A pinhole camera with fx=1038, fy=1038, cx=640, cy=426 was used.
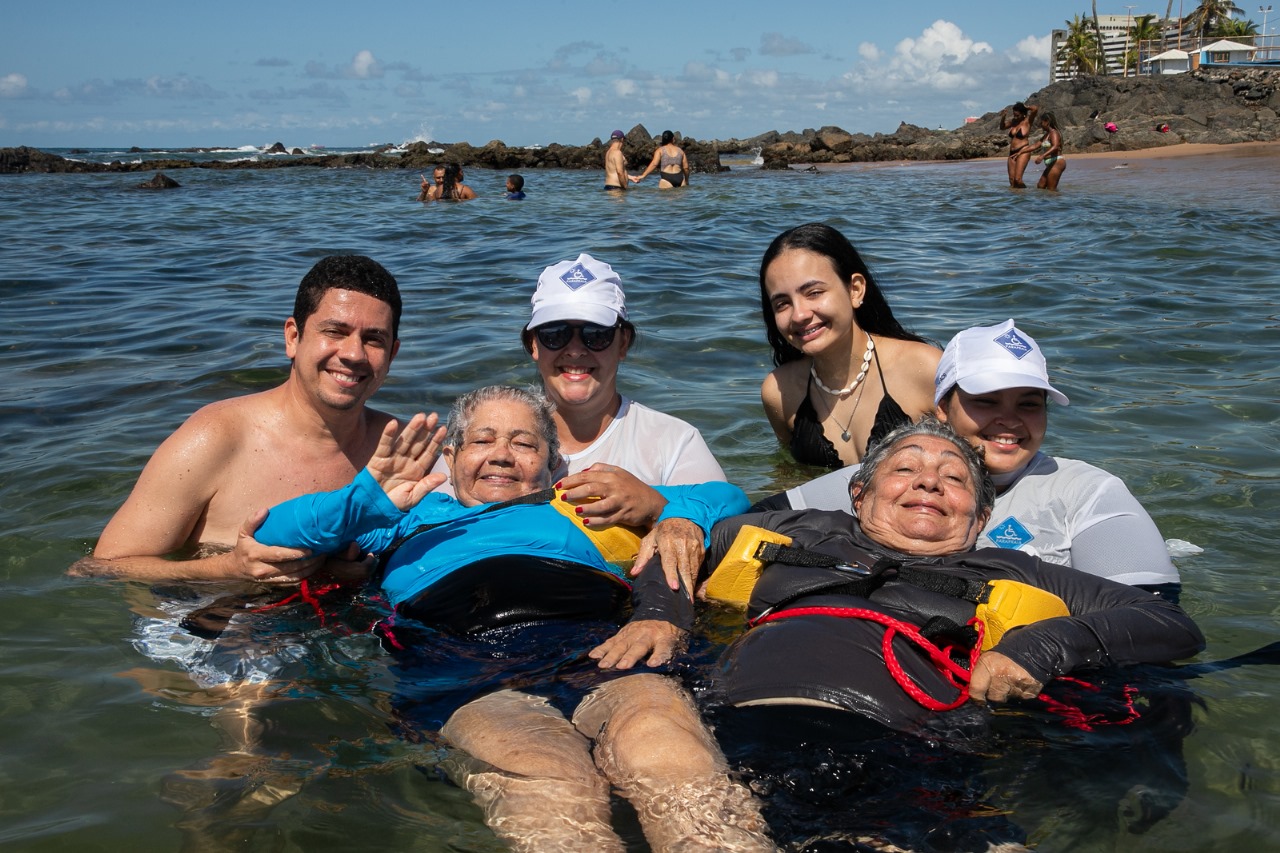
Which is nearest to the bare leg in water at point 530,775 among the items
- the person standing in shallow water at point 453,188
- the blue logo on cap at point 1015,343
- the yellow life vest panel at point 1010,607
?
the yellow life vest panel at point 1010,607

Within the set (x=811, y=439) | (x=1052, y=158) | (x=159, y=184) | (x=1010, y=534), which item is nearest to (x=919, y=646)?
(x=1010, y=534)

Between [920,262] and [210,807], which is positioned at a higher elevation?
[920,262]

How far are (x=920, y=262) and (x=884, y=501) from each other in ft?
37.8

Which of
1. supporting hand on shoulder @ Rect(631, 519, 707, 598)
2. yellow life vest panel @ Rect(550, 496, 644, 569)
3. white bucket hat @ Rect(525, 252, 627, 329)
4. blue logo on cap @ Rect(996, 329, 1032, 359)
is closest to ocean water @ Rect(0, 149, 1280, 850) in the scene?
yellow life vest panel @ Rect(550, 496, 644, 569)

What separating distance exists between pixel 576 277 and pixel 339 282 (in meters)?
1.08

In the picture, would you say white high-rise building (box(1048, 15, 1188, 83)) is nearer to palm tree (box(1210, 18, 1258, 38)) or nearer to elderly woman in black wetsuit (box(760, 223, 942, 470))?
palm tree (box(1210, 18, 1258, 38))

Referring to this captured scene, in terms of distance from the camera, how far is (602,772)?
3.29m

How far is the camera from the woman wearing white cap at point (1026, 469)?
421cm

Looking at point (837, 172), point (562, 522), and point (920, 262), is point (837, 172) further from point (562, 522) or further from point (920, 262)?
point (562, 522)

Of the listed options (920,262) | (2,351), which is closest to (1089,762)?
(2,351)

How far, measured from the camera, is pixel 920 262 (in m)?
14.9

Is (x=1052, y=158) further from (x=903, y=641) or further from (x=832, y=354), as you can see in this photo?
(x=903, y=641)

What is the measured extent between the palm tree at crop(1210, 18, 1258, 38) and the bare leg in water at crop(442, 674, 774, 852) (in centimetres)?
9664

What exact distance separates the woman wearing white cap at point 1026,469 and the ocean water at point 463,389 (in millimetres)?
681
